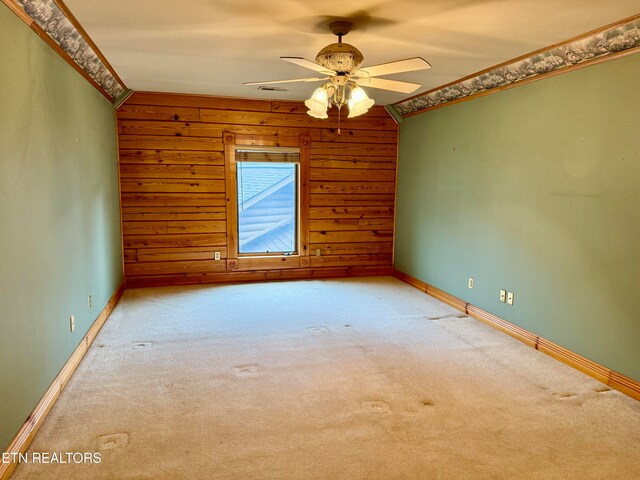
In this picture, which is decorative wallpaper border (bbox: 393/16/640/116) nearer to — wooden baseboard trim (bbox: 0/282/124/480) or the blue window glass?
the blue window glass

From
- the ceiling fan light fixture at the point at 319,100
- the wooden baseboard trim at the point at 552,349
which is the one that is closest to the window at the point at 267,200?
the wooden baseboard trim at the point at 552,349

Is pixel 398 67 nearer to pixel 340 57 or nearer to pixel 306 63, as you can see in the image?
pixel 340 57

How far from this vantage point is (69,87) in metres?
3.12

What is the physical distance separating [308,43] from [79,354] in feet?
9.30

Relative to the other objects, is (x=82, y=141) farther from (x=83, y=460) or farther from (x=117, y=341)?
(x=83, y=460)

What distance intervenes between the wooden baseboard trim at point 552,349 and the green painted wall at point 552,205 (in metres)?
0.05

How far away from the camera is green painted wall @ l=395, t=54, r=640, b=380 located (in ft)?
9.20

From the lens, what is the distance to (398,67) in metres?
2.61

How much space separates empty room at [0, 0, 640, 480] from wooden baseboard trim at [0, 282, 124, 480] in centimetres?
2

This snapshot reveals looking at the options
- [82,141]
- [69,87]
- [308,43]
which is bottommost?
[82,141]

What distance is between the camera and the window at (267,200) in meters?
5.59

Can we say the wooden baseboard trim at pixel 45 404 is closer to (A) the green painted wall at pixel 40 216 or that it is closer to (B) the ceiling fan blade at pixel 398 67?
(A) the green painted wall at pixel 40 216

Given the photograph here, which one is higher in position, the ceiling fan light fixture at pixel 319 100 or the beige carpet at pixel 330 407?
the ceiling fan light fixture at pixel 319 100

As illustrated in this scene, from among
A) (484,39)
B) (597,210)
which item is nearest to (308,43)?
(484,39)
